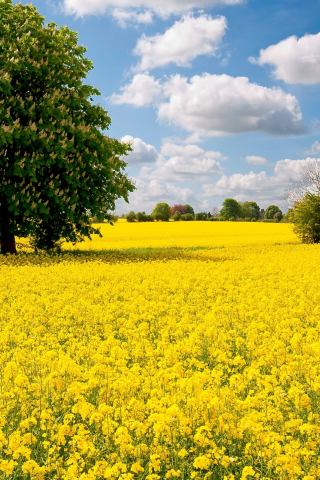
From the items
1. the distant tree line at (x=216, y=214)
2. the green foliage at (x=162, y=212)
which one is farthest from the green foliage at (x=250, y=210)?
the green foliage at (x=162, y=212)

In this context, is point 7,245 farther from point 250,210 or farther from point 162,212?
point 250,210

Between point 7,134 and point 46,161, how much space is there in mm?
2377

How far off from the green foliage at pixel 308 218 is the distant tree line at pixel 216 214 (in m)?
19.3

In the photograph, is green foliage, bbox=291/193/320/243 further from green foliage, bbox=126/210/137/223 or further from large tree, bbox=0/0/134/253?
green foliage, bbox=126/210/137/223

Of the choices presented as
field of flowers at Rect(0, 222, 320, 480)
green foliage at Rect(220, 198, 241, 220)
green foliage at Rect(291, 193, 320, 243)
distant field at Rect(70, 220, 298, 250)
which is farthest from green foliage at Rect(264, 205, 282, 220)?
field of flowers at Rect(0, 222, 320, 480)

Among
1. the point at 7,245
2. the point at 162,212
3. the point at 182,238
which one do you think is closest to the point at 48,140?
the point at 7,245

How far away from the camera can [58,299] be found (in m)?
11.3

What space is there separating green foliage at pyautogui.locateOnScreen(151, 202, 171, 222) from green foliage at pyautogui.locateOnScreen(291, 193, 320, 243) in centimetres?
5942

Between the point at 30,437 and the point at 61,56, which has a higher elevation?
the point at 61,56

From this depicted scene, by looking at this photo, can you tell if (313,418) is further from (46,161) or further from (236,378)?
(46,161)

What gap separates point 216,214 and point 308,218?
97.4 m

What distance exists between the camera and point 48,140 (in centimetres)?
2127

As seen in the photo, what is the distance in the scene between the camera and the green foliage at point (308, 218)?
3838 centimetres

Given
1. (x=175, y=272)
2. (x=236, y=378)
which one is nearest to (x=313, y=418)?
(x=236, y=378)
